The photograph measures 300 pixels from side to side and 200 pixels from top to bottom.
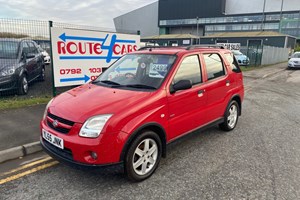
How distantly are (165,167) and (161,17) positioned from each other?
266ft

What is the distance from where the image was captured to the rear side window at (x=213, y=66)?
14.6 ft

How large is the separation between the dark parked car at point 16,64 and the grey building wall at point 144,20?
246ft

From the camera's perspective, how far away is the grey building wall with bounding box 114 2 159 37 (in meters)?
84.8

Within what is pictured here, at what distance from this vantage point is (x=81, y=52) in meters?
7.24

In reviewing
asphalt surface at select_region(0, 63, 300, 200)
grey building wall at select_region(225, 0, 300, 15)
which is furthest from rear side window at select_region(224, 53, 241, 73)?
grey building wall at select_region(225, 0, 300, 15)

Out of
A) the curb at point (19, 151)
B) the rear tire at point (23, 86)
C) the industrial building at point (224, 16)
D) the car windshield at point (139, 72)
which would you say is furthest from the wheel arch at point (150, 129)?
the industrial building at point (224, 16)

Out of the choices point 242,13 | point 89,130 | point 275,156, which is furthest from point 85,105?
point 242,13

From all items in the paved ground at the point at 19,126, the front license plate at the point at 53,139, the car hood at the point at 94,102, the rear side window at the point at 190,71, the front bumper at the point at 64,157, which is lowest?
the paved ground at the point at 19,126

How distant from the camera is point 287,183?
3256mm

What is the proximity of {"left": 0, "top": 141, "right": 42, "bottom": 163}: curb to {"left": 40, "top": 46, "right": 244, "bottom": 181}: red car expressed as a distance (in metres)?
0.92

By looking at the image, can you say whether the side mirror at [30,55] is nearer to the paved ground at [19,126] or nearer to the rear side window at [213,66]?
the paved ground at [19,126]

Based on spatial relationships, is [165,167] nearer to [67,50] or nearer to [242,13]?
[67,50]

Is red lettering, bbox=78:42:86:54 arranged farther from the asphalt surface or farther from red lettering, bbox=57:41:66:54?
the asphalt surface

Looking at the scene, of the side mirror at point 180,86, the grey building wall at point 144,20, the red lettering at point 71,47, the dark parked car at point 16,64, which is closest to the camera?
the side mirror at point 180,86
